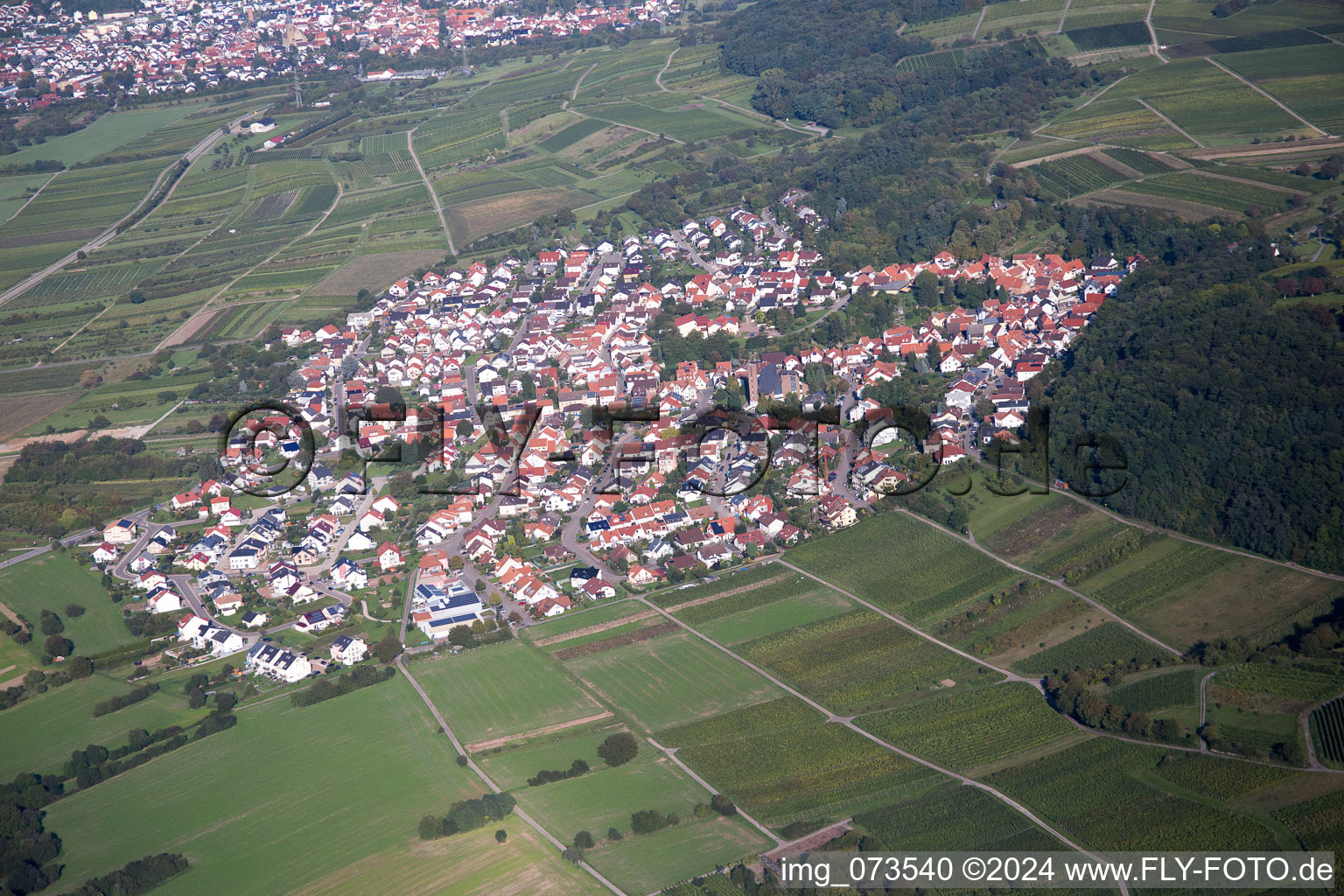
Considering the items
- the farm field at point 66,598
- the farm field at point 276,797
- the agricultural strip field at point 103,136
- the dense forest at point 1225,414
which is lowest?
the farm field at point 276,797

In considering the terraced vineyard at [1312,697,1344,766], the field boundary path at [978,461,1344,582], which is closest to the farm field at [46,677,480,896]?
the terraced vineyard at [1312,697,1344,766]

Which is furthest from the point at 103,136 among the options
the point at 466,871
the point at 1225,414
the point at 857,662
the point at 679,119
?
the point at 1225,414

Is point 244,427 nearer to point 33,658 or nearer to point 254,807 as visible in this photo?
point 33,658

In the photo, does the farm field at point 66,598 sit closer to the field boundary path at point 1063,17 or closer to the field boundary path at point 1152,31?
the field boundary path at point 1152,31

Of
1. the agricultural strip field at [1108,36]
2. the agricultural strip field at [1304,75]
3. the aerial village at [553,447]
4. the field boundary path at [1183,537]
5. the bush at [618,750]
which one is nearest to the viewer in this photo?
the bush at [618,750]

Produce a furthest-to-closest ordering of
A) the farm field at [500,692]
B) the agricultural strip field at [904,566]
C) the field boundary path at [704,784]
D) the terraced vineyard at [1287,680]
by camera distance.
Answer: the agricultural strip field at [904,566]
the farm field at [500,692]
the terraced vineyard at [1287,680]
the field boundary path at [704,784]

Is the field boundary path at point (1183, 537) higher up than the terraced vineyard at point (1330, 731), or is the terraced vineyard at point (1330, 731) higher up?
the field boundary path at point (1183, 537)

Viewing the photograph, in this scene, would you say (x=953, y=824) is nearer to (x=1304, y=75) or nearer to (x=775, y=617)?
(x=775, y=617)

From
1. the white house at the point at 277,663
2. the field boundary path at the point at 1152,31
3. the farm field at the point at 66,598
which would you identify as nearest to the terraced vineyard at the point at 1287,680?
the white house at the point at 277,663
